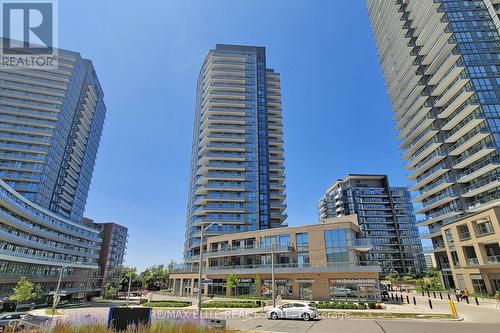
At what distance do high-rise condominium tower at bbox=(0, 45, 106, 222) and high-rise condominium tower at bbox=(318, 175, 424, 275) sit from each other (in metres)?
105

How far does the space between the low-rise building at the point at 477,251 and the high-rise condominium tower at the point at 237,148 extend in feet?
125

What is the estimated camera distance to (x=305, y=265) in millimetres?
41375

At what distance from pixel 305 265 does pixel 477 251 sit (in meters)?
25.5

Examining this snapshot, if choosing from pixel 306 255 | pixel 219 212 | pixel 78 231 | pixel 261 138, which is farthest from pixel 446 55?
pixel 78 231

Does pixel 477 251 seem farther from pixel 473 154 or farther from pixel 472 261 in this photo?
pixel 473 154

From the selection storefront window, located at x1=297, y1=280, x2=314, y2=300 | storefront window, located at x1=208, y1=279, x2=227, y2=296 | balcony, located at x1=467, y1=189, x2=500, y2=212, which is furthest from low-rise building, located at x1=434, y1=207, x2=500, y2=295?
storefront window, located at x1=208, y1=279, x2=227, y2=296

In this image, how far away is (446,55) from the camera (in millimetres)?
60594

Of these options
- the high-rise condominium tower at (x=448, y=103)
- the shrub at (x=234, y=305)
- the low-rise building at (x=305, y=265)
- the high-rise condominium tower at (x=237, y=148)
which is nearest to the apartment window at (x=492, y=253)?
the high-rise condominium tower at (x=448, y=103)

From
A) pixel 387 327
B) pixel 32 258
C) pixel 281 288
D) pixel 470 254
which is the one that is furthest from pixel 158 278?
pixel 387 327

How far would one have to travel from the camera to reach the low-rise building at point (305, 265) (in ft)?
121

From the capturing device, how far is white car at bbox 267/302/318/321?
897 inches

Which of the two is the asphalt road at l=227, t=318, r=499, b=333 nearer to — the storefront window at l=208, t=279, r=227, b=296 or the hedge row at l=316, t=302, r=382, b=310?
the hedge row at l=316, t=302, r=382, b=310

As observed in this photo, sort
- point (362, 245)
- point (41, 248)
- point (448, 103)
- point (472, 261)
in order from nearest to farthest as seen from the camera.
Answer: point (362, 245), point (472, 261), point (41, 248), point (448, 103)

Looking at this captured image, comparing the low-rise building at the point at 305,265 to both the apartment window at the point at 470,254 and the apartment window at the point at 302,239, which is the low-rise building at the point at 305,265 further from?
the apartment window at the point at 470,254
